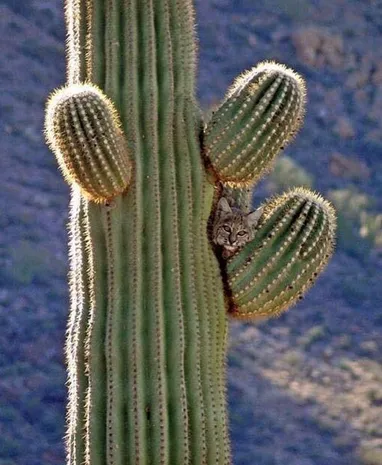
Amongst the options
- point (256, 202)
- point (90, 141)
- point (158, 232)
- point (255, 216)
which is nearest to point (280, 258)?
point (255, 216)

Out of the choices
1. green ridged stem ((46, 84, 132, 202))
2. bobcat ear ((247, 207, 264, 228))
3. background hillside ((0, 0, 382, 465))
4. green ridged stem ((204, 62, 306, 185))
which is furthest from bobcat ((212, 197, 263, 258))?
background hillside ((0, 0, 382, 465))

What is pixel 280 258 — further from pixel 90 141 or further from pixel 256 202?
pixel 256 202

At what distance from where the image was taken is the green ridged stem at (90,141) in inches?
172

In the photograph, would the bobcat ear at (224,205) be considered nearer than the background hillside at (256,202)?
Yes

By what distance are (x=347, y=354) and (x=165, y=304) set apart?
289 inches

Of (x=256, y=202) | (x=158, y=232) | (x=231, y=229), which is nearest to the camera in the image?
(x=158, y=232)

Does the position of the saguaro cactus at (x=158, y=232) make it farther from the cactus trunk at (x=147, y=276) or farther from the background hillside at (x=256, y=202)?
the background hillside at (x=256, y=202)

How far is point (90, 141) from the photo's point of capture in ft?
14.4

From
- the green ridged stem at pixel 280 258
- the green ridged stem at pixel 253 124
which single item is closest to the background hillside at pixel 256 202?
the green ridged stem at pixel 280 258

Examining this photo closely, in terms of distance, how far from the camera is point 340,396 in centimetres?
1092

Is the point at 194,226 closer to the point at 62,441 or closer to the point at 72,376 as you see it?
the point at 72,376

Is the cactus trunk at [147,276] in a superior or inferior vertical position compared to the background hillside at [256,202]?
inferior

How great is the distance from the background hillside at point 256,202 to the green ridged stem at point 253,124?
5.59 m

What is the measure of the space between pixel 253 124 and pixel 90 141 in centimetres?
60
